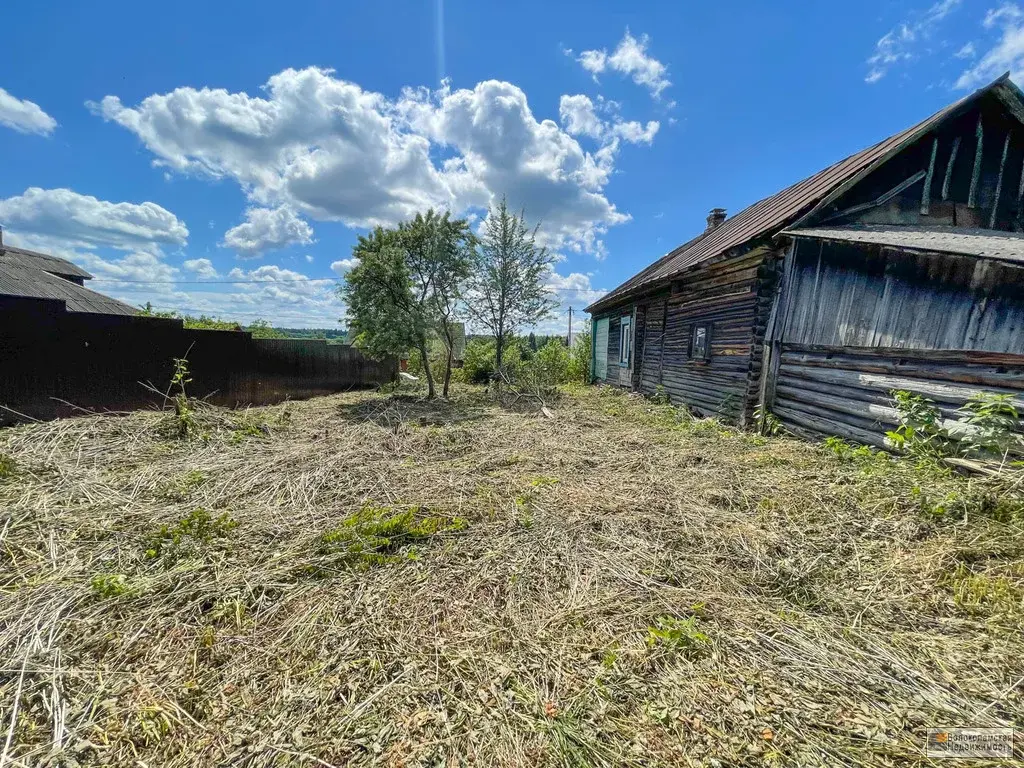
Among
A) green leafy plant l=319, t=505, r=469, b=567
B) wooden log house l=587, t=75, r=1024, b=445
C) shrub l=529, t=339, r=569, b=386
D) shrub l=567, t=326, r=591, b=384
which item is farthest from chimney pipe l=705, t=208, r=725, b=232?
green leafy plant l=319, t=505, r=469, b=567

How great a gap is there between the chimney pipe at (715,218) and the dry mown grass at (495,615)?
423 inches

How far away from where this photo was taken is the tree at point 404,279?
32.2ft

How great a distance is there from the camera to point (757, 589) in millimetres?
2568

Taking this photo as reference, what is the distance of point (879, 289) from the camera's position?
4.79 meters

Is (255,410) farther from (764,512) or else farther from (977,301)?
(977,301)

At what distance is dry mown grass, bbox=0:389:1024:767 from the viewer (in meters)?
1.63

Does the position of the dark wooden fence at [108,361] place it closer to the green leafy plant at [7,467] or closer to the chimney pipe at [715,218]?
the green leafy plant at [7,467]

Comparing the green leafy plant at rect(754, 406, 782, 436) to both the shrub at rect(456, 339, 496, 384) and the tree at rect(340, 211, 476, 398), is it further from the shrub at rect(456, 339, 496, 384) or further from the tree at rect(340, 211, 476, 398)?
the shrub at rect(456, 339, 496, 384)

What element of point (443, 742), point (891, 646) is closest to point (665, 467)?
point (891, 646)

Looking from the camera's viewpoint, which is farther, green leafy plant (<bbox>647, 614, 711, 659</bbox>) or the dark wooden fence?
the dark wooden fence

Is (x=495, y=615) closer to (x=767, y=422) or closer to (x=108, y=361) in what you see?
(x=767, y=422)

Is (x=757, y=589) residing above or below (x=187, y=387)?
below

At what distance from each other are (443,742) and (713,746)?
1.09m

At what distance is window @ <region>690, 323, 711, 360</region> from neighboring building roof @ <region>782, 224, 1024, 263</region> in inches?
100
